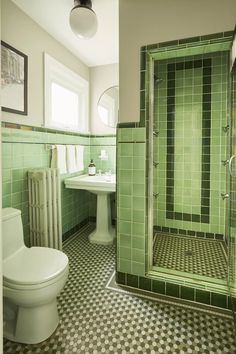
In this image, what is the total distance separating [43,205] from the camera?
2.06 metres

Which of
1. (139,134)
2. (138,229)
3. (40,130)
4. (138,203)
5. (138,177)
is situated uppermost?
(40,130)

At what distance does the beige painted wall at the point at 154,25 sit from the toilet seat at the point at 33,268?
45.6 inches

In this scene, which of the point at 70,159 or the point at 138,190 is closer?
the point at 138,190

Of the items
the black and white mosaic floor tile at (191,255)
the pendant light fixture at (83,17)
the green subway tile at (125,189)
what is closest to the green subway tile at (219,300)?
the black and white mosaic floor tile at (191,255)

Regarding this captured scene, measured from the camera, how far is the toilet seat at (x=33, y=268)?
1.30 metres

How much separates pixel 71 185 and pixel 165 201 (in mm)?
1265

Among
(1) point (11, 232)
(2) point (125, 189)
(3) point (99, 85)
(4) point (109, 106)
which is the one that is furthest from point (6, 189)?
(3) point (99, 85)

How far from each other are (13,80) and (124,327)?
2.09m

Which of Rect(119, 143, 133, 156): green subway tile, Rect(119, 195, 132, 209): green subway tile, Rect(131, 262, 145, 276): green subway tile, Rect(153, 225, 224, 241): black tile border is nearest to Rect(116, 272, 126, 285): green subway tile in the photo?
Rect(131, 262, 145, 276): green subway tile

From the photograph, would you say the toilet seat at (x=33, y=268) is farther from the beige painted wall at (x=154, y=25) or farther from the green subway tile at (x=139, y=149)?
the beige painted wall at (x=154, y=25)

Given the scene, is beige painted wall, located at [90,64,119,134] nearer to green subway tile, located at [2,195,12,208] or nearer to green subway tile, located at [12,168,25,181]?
green subway tile, located at [12,168,25,181]

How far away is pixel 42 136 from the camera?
2.33 m

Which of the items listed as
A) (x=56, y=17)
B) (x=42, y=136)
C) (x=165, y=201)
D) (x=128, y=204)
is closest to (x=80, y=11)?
(x=56, y=17)

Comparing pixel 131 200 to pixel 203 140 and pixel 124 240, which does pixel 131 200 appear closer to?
pixel 124 240
